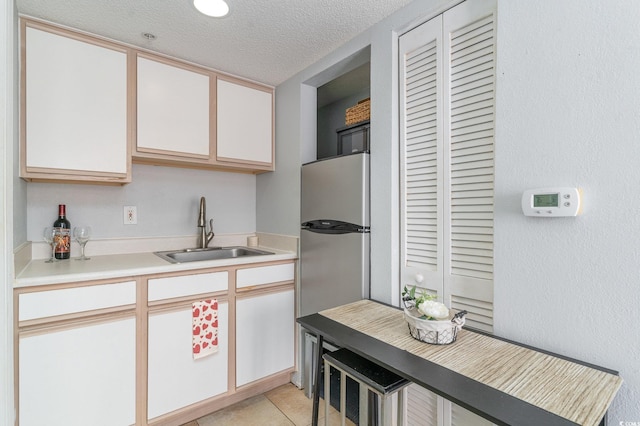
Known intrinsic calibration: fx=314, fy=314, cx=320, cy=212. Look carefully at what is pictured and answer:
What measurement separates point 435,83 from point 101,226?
87.5 inches

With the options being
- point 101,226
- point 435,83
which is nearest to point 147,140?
point 101,226

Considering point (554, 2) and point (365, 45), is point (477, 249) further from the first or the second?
point (365, 45)

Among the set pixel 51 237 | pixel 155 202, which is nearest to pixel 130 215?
pixel 155 202

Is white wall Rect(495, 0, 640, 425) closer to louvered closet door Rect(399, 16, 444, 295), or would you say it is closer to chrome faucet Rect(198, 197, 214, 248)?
louvered closet door Rect(399, 16, 444, 295)

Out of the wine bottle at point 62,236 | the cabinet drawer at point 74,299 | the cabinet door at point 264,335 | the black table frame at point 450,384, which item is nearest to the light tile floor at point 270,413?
the cabinet door at point 264,335

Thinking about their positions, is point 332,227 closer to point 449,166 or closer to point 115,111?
point 449,166

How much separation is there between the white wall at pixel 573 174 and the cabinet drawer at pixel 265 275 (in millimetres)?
1387

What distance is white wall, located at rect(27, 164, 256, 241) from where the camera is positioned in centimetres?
194

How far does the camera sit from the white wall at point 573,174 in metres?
0.93

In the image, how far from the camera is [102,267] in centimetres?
166

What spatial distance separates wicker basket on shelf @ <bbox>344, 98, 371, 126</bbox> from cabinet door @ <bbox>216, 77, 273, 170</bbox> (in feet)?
2.31

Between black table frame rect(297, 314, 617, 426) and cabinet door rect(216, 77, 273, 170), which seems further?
cabinet door rect(216, 77, 273, 170)

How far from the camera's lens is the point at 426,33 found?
151cm

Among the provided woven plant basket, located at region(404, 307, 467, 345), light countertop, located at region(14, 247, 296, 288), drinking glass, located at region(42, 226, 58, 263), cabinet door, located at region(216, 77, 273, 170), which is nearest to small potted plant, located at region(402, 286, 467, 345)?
woven plant basket, located at region(404, 307, 467, 345)
